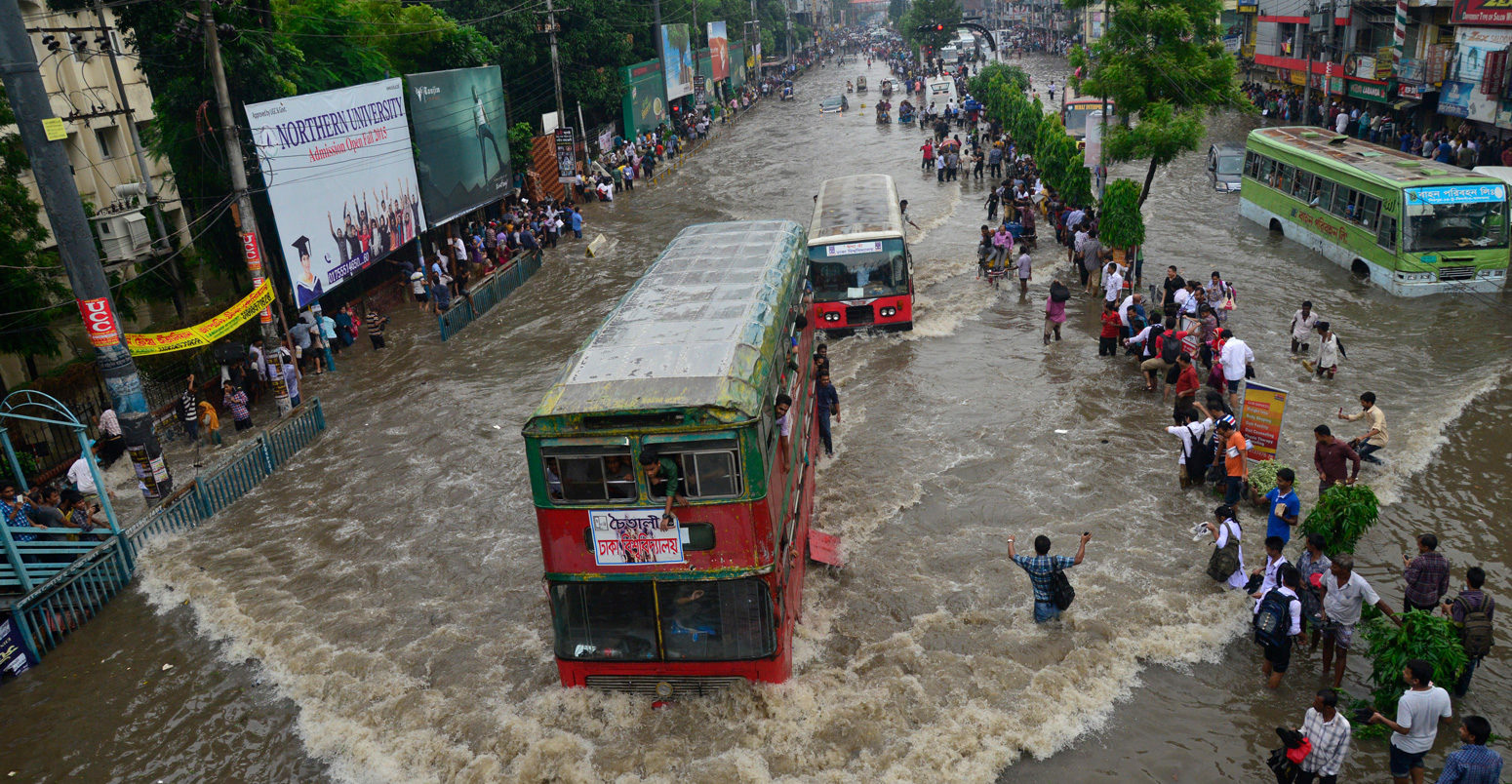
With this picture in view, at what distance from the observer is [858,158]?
44.1 m

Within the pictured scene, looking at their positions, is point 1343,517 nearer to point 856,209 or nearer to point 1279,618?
point 1279,618

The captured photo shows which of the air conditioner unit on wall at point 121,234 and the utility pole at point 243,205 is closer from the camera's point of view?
the air conditioner unit on wall at point 121,234

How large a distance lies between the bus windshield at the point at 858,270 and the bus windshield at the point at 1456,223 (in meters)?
9.49

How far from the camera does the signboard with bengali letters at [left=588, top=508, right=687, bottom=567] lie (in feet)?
27.2

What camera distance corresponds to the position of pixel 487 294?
2483cm

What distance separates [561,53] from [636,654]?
39.1 meters

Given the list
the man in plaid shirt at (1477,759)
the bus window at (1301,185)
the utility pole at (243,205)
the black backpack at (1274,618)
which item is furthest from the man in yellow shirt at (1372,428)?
the utility pole at (243,205)

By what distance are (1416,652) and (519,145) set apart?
31664 mm

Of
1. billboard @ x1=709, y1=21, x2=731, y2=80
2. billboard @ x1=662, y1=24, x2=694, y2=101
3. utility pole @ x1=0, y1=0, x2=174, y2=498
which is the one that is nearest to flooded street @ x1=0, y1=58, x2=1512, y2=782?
utility pole @ x1=0, y1=0, x2=174, y2=498

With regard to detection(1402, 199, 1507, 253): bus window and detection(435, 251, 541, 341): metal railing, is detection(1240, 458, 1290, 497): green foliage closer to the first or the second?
detection(1402, 199, 1507, 253): bus window

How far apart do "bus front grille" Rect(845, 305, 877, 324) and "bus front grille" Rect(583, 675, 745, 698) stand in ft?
38.9

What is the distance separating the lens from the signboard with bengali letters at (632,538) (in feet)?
27.2

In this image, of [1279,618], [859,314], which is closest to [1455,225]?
[859,314]

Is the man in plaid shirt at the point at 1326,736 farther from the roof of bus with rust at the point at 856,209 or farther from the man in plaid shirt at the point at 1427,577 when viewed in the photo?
the roof of bus with rust at the point at 856,209
